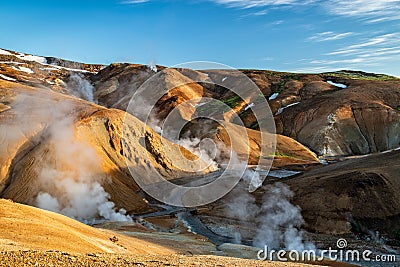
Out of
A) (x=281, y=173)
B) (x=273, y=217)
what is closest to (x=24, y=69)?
(x=281, y=173)

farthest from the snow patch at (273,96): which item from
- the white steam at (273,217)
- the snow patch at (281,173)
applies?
the white steam at (273,217)

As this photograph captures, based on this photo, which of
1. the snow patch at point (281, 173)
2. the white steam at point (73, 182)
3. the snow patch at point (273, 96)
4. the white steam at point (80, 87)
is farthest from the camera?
the white steam at point (80, 87)

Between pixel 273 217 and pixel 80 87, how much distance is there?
10136 centimetres

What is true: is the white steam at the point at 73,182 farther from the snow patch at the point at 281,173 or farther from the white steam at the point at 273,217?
the snow patch at the point at 281,173

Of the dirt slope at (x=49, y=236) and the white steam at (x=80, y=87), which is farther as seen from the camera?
the white steam at (x=80, y=87)

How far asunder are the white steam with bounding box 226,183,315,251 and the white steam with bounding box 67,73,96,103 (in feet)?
275

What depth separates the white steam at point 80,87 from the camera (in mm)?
120931

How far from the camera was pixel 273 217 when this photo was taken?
37656 mm

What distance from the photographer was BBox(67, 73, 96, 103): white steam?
12093cm

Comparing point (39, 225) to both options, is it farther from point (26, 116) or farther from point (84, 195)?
point (26, 116)

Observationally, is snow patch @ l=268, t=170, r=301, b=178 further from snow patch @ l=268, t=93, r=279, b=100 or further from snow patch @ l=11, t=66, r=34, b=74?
snow patch @ l=11, t=66, r=34, b=74

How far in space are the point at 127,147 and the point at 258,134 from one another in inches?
1400

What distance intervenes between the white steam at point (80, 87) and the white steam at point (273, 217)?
275ft

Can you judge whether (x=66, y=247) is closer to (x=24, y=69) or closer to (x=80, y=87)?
(x=80, y=87)
